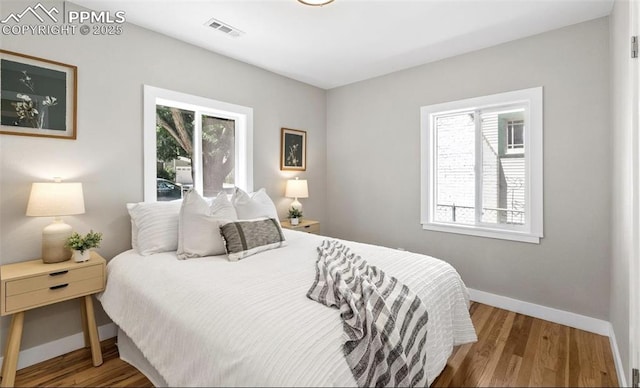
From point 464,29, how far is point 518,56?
25.3 inches

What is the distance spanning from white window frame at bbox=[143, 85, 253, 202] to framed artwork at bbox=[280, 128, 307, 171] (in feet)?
1.66

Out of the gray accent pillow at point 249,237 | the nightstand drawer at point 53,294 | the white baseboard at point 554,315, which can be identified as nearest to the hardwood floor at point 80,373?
the nightstand drawer at point 53,294

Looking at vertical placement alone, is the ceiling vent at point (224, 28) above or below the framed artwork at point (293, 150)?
above

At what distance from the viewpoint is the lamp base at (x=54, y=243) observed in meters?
2.00

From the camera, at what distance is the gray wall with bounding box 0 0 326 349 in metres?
2.06

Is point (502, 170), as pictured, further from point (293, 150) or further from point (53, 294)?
point (53, 294)

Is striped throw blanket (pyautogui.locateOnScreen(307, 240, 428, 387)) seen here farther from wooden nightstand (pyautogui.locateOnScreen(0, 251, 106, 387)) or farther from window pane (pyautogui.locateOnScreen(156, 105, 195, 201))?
window pane (pyautogui.locateOnScreen(156, 105, 195, 201))

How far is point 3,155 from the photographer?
2.00 meters

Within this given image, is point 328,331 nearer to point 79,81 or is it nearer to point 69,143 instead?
point 69,143

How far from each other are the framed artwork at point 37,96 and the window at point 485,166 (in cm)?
333

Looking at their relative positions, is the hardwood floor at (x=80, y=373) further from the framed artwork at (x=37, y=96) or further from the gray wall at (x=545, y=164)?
the gray wall at (x=545, y=164)

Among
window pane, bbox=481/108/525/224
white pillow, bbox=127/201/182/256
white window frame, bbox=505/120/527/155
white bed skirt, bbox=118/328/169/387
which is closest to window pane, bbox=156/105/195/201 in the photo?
white pillow, bbox=127/201/182/256

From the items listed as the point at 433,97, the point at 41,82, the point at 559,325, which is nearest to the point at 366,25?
the point at 433,97

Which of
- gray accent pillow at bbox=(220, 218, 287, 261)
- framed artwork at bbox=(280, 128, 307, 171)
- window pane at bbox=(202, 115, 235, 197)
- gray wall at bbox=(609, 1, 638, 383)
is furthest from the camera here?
framed artwork at bbox=(280, 128, 307, 171)
